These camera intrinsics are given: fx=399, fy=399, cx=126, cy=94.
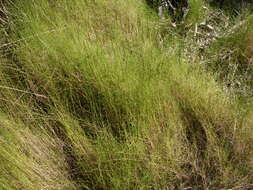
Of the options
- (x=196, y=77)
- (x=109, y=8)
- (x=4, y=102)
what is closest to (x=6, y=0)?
(x=109, y=8)

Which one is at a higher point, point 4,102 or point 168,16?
point 168,16

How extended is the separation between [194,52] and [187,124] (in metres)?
0.57

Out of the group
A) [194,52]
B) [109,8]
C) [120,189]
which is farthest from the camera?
[109,8]

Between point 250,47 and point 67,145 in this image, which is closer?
point 67,145

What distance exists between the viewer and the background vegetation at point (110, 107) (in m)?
1.80

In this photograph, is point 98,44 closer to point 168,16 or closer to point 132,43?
point 132,43

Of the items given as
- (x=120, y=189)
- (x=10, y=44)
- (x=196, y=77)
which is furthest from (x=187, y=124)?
(x=10, y=44)

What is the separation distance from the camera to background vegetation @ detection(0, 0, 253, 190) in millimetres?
1797

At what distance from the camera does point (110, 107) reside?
197cm

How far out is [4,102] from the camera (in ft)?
6.61

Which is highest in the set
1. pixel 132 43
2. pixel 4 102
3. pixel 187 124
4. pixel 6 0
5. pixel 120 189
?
pixel 6 0

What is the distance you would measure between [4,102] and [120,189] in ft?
2.46

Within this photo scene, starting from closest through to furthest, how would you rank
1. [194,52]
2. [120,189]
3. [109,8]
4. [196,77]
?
[120,189] < [196,77] < [194,52] < [109,8]

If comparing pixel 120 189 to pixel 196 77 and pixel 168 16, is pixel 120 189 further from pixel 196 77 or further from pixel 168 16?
pixel 168 16
